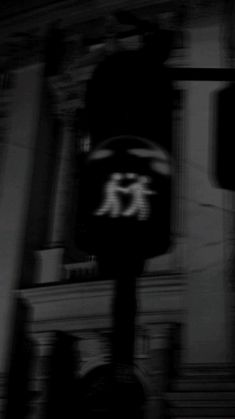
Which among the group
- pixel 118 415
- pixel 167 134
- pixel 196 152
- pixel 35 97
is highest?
pixel 35 97

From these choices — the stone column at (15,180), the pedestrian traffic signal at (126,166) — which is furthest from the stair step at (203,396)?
the pedestrian traffic signal at (126,166)

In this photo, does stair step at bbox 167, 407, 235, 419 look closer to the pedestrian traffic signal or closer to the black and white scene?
the black and white scene

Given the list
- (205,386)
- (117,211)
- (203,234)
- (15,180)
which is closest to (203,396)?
(205,386)

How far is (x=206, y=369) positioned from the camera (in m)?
5.56

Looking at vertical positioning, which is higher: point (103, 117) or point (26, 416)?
point (103, 117)

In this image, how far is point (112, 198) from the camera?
1.88 meters

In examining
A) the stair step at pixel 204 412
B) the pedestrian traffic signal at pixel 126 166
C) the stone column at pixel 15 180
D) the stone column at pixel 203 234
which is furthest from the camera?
the stone column at pixel 15 180

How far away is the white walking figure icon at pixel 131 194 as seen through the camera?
6.05 ft

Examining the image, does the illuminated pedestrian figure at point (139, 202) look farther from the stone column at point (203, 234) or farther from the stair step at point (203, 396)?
the stair step at point (203, 396)

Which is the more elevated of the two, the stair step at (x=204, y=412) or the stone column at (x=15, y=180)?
the stone column at (x=15, y=180)

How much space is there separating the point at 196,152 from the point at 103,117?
16.6ft

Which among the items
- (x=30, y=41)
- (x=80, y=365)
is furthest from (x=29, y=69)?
(x=80, y=365)

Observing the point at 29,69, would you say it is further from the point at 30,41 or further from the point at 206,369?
the point at 206,369

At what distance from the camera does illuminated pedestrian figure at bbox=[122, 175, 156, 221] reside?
6.04 feet
